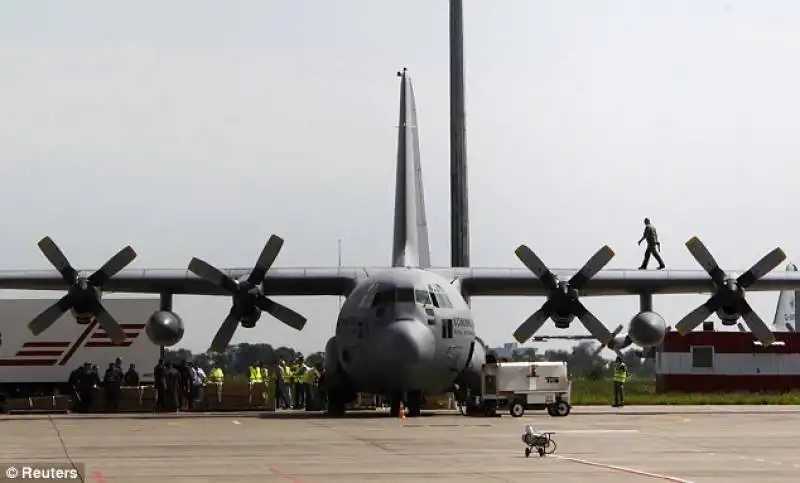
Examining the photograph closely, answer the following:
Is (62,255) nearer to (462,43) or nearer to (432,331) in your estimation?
(432,331)

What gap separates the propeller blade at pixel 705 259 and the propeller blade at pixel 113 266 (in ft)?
46.7

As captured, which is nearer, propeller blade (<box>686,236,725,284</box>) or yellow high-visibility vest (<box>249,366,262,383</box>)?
propeller blade (<box>686,236,725,284</box>)

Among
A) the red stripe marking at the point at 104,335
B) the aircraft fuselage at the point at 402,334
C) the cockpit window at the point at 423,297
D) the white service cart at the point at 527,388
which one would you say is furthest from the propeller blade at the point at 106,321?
the white service cart at the point at 527,388

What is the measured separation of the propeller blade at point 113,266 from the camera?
112 feet

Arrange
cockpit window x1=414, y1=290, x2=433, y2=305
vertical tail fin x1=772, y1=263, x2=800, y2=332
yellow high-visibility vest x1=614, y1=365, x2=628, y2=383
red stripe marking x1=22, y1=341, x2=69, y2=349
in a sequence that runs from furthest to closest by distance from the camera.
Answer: vertical tail fin x1=772, y1=263, x2=800, y2=332, red stripe marking x1=22, y1=341, x2=69, y2=349, yellow high-visibility vest x1=614, y1=365, x2=628, y2=383, cockpit window x1=414, y1=290, x2=433, y2=305

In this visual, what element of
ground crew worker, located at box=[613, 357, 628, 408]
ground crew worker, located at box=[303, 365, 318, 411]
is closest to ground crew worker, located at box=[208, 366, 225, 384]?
ground crew worker, located at box=[303, 365, 318, 411]

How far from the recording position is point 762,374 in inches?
2111

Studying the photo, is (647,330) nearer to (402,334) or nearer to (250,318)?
(402,334)

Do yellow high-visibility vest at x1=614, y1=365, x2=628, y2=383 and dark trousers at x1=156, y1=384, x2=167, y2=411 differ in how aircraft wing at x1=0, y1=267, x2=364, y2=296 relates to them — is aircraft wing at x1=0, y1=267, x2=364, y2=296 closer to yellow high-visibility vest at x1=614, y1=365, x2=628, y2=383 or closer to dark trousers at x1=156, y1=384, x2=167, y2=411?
dark trousers at x1=156, y1=384, x2=167, y2=411

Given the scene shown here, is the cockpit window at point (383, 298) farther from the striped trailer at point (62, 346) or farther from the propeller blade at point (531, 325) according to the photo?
the striped trailer at point (62, 346)

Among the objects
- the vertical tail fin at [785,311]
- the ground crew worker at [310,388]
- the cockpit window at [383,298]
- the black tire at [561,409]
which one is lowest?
the black tire at [561,409]

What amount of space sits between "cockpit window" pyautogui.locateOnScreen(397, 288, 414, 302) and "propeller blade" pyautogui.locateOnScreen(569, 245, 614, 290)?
18.2ft

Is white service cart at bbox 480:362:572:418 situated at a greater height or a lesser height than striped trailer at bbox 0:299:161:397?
lesser

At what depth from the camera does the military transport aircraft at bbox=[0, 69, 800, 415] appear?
3089 cm
